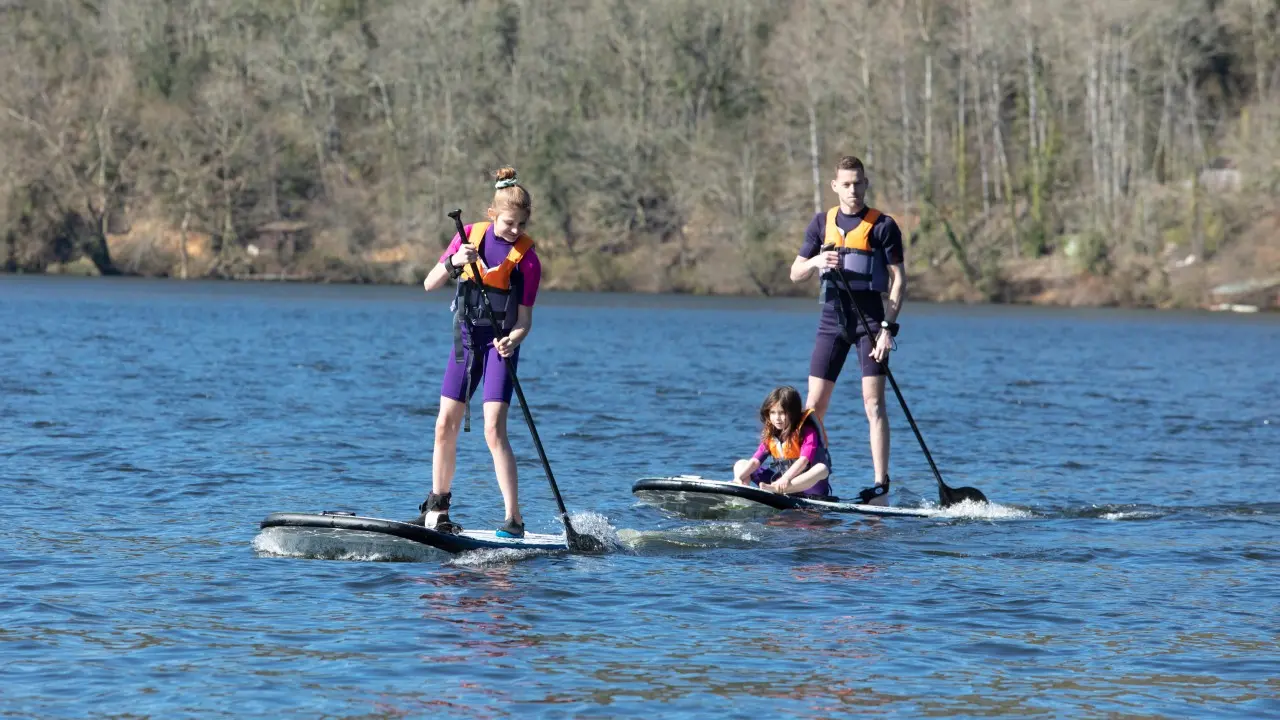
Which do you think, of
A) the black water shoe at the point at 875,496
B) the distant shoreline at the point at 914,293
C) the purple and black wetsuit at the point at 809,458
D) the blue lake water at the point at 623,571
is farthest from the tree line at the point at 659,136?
the purple and black wetsuit at the point at 809,458

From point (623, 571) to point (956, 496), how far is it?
13.1 ft

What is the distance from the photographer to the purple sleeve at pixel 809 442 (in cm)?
1352

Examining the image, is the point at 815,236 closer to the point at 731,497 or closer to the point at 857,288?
the point at 857,288

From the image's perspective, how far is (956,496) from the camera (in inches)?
555

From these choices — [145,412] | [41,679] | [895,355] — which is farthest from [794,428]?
[895,355]

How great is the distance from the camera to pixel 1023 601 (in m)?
10.3

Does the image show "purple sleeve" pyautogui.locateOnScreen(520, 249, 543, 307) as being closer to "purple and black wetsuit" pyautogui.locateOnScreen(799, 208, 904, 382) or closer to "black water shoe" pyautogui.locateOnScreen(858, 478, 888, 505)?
"purple and black wetsuit" pyautogui.locateOnScreen(799, 208, 904, 382)

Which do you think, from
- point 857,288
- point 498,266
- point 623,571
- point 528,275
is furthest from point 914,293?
point 498,266

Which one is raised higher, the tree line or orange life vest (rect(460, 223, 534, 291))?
the tree line

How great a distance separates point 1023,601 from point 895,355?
29.3 meters

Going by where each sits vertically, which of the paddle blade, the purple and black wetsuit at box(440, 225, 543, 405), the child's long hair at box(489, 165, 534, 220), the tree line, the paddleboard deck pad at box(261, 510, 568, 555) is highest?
the tree line

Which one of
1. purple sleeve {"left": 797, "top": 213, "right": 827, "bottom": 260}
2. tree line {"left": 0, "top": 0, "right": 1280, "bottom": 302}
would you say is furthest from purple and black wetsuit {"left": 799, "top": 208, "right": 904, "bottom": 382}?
tree line {"left": 0, "top": 0, "right": 1280, "bottom": 302}

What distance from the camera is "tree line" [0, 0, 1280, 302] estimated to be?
242 feet

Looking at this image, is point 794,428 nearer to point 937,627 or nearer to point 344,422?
point 937,627
